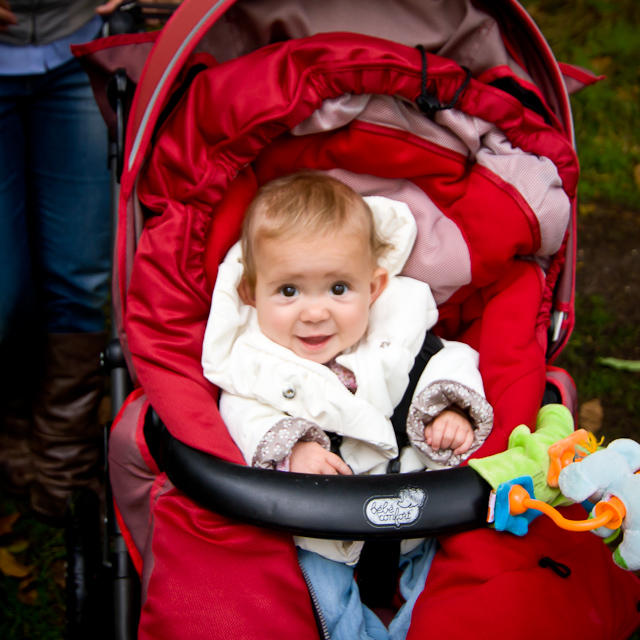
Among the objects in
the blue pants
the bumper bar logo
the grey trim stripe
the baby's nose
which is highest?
the grey trim stripe

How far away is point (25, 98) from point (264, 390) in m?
1.02

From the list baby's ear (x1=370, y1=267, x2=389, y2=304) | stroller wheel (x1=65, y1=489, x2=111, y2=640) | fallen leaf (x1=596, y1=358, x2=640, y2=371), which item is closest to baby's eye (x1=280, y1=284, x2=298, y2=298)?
baby's ear (x1=370, y1=267, x2=389, y2=304)

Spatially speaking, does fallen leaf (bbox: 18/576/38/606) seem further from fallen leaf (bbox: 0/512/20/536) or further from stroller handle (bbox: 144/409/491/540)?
stroller handle (bbox: 144/409/491/540)

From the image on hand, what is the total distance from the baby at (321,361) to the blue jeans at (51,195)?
1.84 ft

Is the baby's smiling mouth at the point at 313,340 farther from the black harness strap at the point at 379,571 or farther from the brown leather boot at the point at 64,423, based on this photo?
the brown leather boot at the point at 64,423

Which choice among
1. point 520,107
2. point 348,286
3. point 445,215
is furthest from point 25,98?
point 520,107

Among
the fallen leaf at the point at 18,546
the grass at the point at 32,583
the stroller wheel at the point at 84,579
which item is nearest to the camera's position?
the stroller wheel at the point at 84,579

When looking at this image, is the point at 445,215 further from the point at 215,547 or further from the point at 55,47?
the point at 55,47

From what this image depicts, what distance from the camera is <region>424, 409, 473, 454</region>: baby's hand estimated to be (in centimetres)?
132

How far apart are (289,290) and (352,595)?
0.63m

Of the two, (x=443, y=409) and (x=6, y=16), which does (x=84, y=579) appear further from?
(x=6, y=16)

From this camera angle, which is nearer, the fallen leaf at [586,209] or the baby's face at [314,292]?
the baby's face at [314,292]

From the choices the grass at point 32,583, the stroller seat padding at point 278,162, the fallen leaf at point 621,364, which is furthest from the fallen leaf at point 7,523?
the fallen leaf at point 621,364

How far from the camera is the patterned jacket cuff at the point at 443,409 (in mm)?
1323
